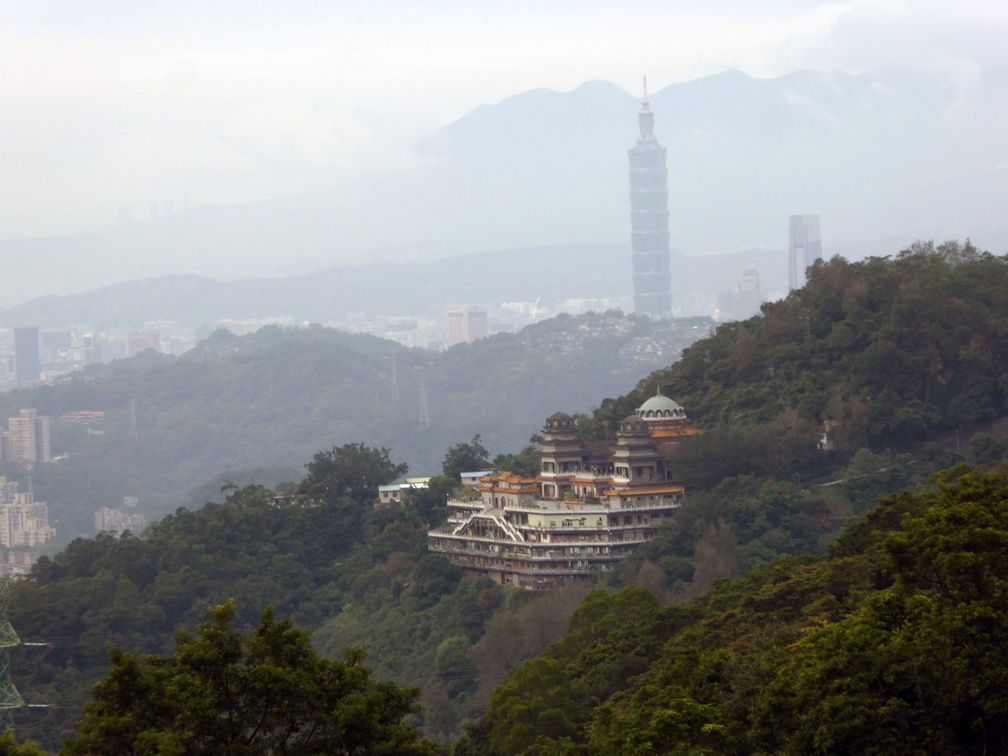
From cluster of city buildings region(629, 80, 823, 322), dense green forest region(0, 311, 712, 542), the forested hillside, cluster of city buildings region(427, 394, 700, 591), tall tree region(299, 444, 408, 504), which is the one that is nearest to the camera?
the forested hillside

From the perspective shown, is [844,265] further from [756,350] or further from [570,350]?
[570,350]

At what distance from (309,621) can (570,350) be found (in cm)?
8157

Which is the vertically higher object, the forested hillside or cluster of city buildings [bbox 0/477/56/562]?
the forested hillside


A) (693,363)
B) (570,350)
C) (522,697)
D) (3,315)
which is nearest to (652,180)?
A: (570,350)

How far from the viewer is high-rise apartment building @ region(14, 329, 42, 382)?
167 meters

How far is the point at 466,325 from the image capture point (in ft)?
555

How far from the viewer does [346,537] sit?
4978cm

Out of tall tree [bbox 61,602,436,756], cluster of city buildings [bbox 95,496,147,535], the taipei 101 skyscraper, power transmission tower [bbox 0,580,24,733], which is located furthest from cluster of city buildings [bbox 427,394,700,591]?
the taipei 101 skyscraper

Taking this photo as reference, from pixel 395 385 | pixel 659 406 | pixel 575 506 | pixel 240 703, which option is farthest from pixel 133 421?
pixel 240 703

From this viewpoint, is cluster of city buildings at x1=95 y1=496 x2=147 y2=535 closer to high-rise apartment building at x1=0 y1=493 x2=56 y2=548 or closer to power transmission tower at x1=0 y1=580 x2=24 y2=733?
high-rise apartment building at x1=0 y1=493 x2=56 y2=548

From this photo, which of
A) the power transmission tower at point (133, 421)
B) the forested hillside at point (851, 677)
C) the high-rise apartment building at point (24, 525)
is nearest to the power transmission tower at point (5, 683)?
the forested hillside at point (851, 677)

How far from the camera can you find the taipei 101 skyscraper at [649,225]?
566 ft

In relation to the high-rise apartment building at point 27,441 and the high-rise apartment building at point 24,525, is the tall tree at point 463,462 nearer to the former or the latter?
the high-rise apartment building at point 24,525

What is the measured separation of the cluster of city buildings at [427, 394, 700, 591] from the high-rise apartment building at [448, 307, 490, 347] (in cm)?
12358
